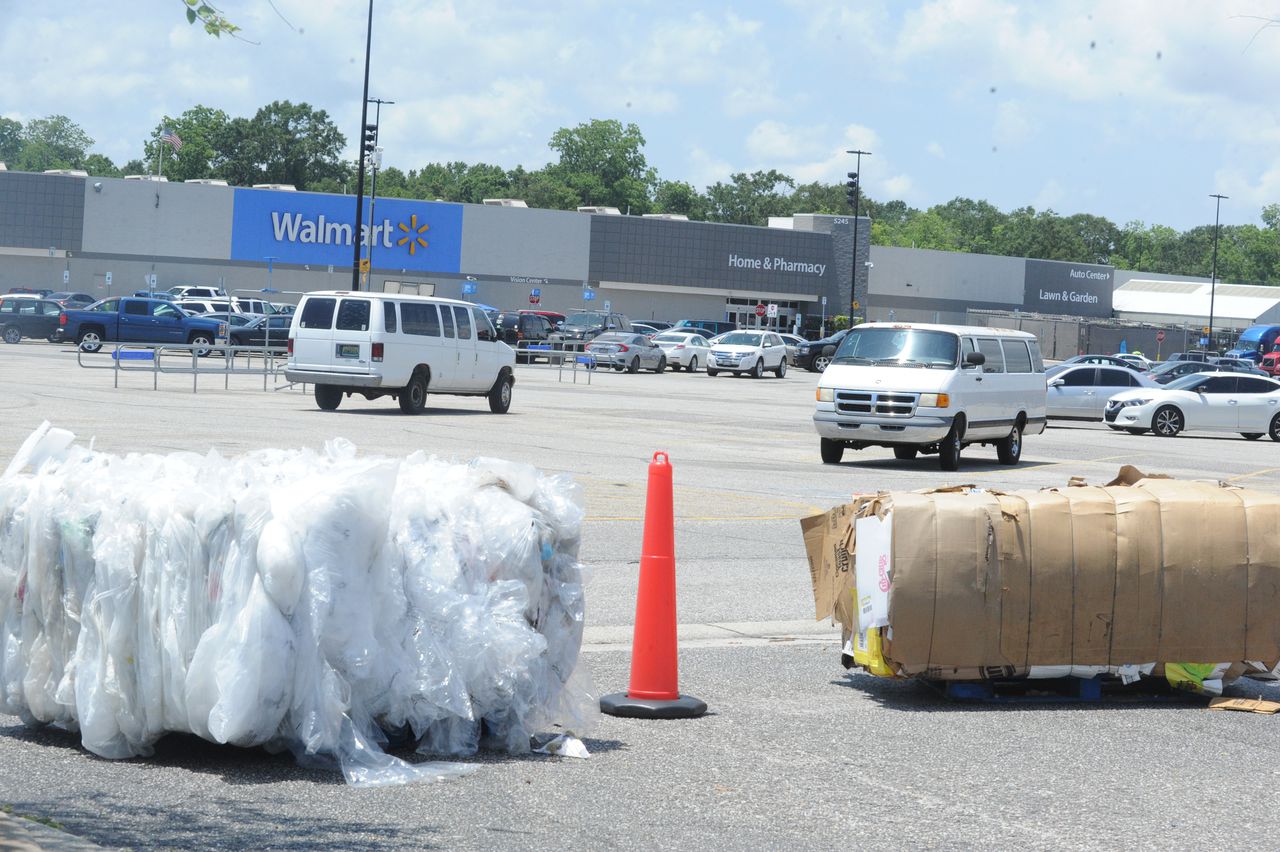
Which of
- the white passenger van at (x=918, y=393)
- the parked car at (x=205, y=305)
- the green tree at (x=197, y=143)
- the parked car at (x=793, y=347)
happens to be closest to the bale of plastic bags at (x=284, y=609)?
the white passenger van at (x=918, y=393)

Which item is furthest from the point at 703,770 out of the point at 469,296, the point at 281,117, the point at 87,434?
the point at 281,117

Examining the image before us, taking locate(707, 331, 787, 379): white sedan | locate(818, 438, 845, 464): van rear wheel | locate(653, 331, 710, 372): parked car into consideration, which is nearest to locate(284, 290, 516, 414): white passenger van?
locate(818, 438, 845, 464): van rear wheel

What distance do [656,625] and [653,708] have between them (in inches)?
15.0

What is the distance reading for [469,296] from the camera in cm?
8012

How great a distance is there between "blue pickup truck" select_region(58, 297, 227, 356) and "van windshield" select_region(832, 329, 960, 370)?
30144mm

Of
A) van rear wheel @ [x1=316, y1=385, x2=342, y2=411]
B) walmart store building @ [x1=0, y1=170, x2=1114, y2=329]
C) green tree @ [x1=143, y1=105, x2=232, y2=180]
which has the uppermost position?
green tree @ [x1=143, y1=105, x2=232, y2=180]

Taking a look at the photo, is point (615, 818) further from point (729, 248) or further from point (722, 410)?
point (729, 248)

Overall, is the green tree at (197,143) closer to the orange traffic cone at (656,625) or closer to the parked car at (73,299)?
the parked car at (73,299)

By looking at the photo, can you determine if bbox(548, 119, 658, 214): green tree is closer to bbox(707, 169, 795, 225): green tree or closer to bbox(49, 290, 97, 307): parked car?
bbox(707, 169, 795, 225): green tree

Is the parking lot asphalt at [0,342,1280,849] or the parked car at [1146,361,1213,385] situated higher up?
the parked car at [1146,361,1213,385]

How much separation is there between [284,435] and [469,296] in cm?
5993

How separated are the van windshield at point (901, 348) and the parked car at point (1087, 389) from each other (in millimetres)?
15284

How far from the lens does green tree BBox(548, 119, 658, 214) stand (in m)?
170

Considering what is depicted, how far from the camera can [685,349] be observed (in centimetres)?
5838
